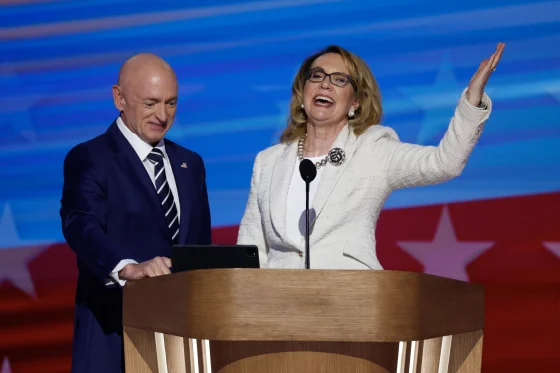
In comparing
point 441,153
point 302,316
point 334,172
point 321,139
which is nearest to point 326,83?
point 321,139

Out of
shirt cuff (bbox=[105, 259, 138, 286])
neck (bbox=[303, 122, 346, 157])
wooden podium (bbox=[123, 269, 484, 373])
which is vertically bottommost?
wooden podium (bbox=[123, 269, 484, 373])

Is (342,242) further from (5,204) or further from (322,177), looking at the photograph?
(5,204)

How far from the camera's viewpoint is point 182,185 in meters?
3.02

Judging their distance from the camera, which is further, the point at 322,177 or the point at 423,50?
the point at 423,50

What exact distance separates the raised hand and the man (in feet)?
2.98

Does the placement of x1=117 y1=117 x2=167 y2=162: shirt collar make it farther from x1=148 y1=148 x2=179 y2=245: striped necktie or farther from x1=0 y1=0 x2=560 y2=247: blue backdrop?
x1=0 y1=0 x2=560 y2=247: blue backdrop

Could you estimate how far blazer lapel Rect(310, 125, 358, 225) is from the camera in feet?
9.22

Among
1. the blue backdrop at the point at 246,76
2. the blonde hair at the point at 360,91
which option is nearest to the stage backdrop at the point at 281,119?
the blue backdrop at the point at 246,76

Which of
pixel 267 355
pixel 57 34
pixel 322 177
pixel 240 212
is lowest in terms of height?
pixel 267 355

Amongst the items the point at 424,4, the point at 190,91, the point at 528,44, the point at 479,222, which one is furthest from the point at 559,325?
the point at 190,91

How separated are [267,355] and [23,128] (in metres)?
2.42

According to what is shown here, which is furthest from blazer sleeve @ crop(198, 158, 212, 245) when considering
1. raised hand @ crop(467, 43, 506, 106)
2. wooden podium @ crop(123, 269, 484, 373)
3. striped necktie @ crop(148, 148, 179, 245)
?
raised hand @ crop(467, 43, 506, 106)

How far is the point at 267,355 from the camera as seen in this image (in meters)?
2.20

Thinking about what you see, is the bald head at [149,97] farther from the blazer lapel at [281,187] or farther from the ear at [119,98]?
the blazer lapel at [281,187]
